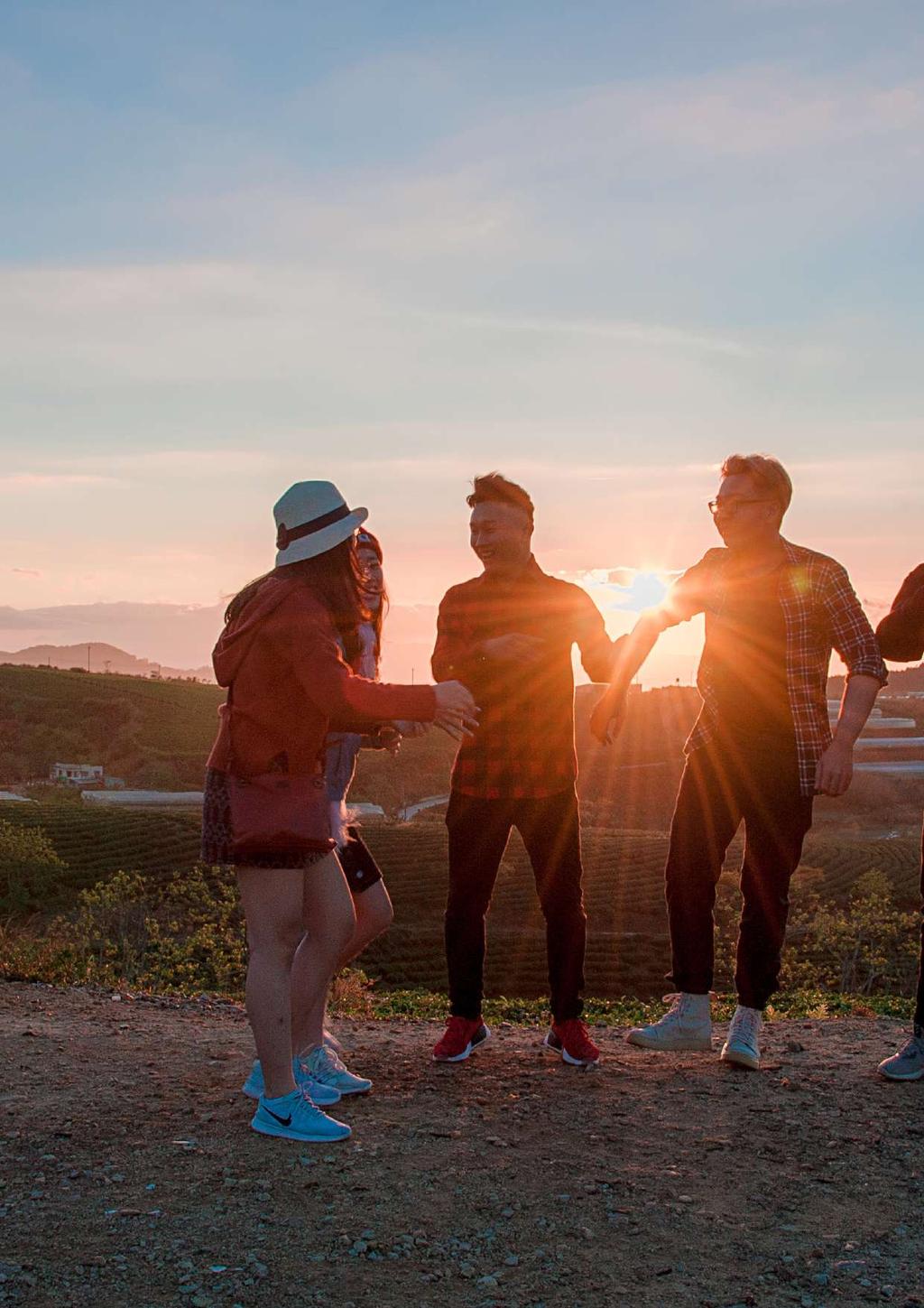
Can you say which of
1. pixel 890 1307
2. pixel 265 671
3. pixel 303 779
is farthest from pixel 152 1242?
pixel 890 1307

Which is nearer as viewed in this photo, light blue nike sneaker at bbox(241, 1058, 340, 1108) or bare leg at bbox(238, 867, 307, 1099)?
bare leg at bbox(238, 867, 307, 1099)

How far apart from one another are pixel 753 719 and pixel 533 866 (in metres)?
0.97

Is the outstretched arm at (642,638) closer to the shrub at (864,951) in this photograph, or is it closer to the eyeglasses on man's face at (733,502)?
the eyeglasses on man's face at (733,502)

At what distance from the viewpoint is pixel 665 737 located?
83.3m

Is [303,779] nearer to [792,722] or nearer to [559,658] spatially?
[559,658]

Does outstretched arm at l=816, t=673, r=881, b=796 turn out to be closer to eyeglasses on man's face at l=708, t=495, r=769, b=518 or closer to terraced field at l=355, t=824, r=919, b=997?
eyeglasses on man's face at l=708, t=495, r=769, b=518

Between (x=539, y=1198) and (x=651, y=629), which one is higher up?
(x=651, y=629)

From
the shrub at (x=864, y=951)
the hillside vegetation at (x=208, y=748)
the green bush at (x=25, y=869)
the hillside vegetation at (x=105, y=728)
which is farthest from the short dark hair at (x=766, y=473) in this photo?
the hillside vegetation at (x=105, y=728)

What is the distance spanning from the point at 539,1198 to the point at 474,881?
1.33m

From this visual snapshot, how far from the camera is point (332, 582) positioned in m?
3.55

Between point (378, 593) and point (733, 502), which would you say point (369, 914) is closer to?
point (378, 593)

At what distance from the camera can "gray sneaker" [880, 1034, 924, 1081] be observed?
4484mm

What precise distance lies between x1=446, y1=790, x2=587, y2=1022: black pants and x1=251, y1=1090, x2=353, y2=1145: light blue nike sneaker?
3.17 feet

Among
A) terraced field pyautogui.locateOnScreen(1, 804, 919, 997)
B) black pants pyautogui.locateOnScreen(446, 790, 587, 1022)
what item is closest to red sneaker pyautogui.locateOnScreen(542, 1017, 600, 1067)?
black pants pyautogui.locateOnScreen(446, 790, 587, 1022)
